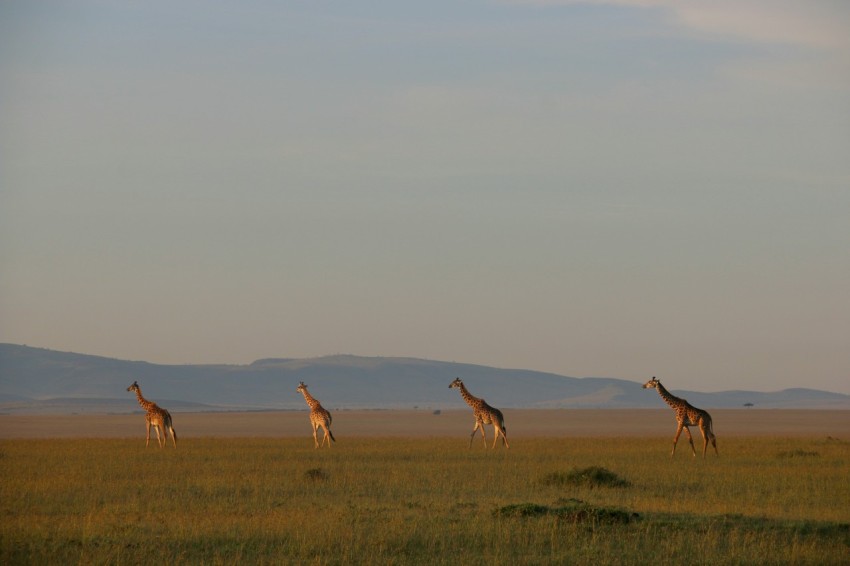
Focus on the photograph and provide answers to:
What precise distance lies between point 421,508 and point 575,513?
9.47 feet

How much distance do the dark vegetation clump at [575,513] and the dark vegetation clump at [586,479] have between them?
17.2 ft

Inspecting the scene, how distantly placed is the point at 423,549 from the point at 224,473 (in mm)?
11767

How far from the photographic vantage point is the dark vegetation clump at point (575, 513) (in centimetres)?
1812

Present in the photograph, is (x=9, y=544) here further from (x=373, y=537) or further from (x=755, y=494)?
(x=755, y=494)

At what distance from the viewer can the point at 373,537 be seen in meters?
17.0

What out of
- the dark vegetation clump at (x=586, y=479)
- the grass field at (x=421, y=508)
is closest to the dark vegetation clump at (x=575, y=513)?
the grass field at (x=421, y=508)

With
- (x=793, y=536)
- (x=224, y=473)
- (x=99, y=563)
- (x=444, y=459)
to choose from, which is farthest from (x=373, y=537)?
(x=444, y=459)

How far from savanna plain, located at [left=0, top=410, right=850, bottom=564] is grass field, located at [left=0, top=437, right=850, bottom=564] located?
4 centimetres

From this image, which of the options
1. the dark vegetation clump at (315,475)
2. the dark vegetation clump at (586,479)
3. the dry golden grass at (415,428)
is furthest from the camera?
the dry golden grass at (415,428)

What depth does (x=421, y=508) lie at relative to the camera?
20.3 metres

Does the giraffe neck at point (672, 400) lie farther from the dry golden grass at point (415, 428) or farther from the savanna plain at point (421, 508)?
the dry golden grass at point (415, 428)

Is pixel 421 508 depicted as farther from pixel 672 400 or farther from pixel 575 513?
pixel 672 400

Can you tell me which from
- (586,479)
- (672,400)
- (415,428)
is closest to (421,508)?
(586,479)

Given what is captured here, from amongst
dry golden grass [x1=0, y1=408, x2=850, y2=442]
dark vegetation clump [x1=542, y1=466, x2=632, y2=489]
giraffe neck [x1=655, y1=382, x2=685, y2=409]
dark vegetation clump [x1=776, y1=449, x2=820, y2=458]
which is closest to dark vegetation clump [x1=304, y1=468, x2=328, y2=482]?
dark vegetation clump [x1=542, y1=466, x2=632, y2=489]
